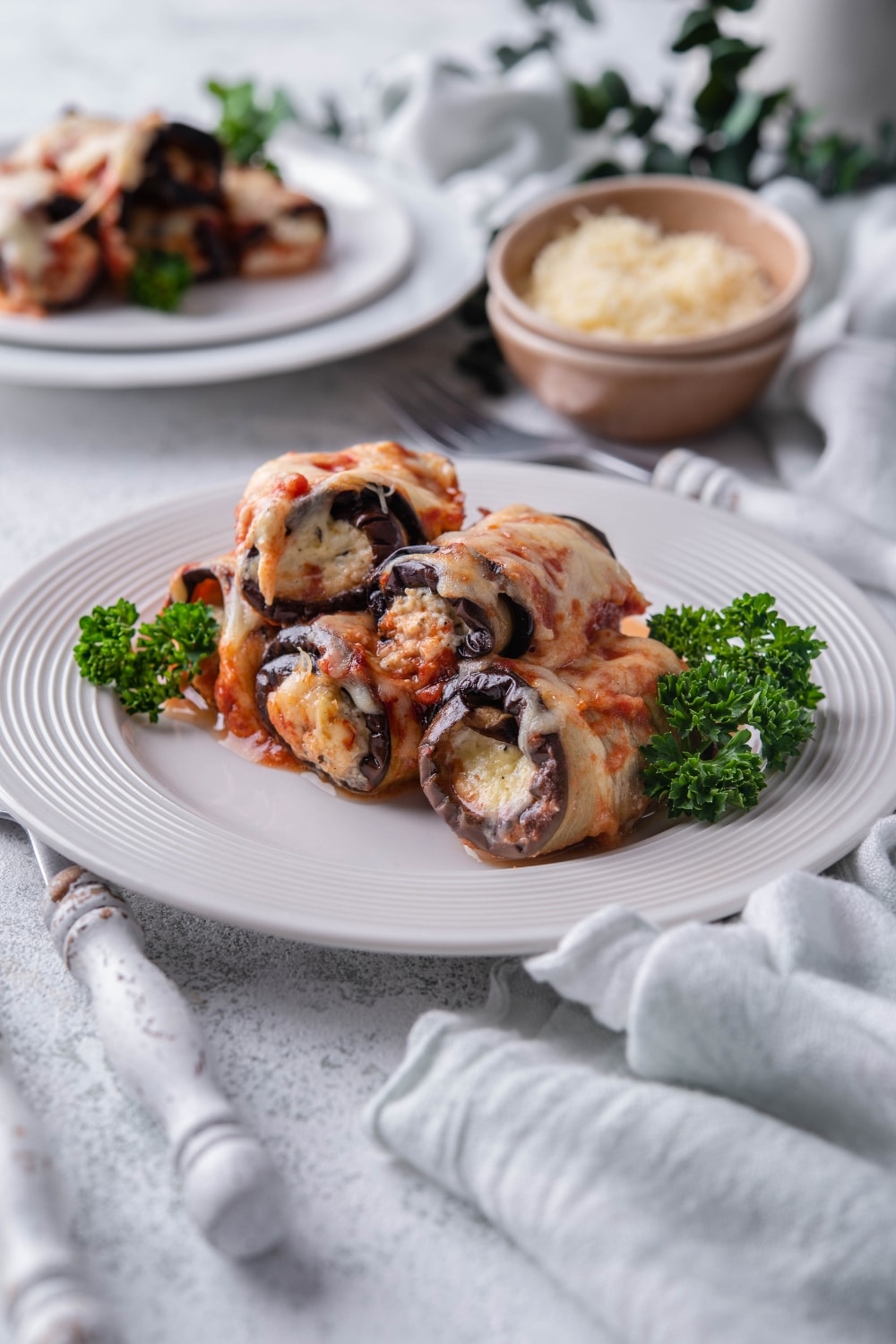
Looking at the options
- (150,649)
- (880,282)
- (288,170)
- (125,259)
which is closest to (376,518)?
(150,649)

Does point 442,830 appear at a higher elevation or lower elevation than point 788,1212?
lower

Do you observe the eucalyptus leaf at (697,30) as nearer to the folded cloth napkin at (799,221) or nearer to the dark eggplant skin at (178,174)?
the folded cloth napkin at (799,221)

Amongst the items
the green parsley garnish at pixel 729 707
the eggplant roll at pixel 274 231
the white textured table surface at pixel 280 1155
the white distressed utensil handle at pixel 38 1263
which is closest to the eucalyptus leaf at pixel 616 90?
the eggplant roll at pixel 274 231

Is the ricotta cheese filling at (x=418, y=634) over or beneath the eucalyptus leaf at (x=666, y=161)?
over

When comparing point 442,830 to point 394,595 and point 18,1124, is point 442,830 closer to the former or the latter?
point 394,595

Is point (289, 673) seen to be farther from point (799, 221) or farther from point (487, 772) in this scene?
point (799, 221)

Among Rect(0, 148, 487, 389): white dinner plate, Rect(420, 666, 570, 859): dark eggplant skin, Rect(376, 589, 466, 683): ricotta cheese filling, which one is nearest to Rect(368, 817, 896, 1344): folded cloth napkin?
Rect(420, 666, 570, 859): dark eggplant skin

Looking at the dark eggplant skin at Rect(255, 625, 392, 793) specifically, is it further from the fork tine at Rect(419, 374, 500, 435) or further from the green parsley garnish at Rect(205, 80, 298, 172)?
the green parsley garnish at Rect(205, 80, 298, 172)
